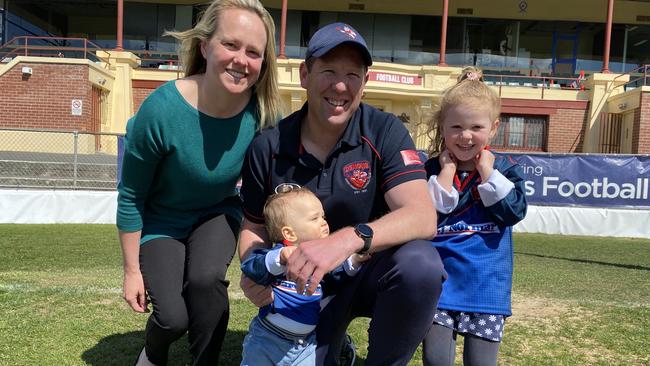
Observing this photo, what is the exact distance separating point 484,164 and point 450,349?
889 millimetres

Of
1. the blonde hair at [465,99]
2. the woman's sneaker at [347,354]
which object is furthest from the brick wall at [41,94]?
the blonde hair at [465,99]

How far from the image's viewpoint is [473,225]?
2.62 m

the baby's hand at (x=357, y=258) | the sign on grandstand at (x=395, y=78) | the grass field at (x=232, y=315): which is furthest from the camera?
the sign on grandstand at (x=395, y=78)

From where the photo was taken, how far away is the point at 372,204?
2.54 meters

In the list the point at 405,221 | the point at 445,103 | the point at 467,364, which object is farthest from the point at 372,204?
the point at 467,364

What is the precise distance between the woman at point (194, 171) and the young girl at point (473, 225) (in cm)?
97

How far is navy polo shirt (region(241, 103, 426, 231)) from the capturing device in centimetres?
244

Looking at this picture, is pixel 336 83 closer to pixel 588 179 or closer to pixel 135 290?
pixel 135 290

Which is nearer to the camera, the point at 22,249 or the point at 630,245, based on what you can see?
the point at 22,249

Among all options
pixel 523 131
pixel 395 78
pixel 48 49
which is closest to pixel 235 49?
pixel 395 78

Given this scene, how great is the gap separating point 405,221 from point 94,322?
2455 millimetres

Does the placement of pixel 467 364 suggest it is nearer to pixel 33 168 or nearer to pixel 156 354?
pixel 156 354

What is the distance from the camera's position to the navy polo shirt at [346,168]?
2439mm

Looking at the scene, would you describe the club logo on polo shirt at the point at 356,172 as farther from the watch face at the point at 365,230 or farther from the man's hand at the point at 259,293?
the man's hand at the point at 259,293
